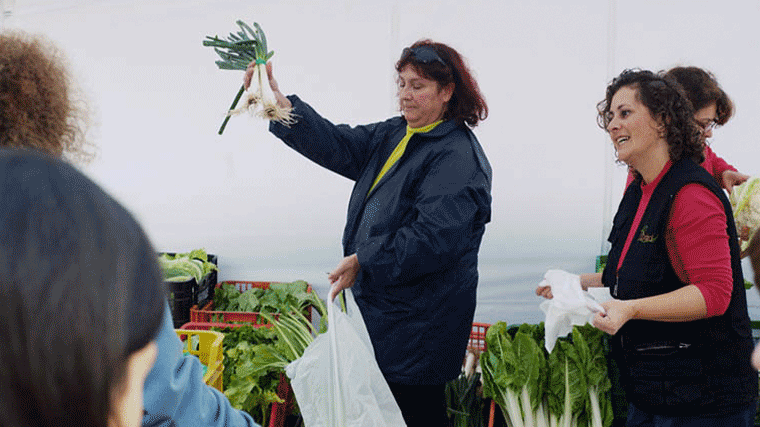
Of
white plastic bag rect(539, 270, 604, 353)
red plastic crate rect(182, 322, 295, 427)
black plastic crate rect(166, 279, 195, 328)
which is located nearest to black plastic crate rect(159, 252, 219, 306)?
black plastic crate rect(166, 279, 195, 328)

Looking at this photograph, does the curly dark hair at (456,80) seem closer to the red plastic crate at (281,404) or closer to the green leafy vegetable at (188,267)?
the red plastic crate at (281,404)

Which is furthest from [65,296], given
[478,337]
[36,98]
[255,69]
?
[478,337]

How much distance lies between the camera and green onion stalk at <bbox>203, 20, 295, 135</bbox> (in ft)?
7.54

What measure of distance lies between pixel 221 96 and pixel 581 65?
2.10 meters

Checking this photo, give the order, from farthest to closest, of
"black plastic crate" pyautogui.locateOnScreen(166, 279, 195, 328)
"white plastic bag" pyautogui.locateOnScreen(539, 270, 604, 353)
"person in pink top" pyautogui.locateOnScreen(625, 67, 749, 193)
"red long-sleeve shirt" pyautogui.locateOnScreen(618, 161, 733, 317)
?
"black plastic crate" pyautogui.locateOnScreen(166, 279, 195, 328) → "person in pink top" pyautogui.locateOnScreen(625, 67, 749, 193) → "white plastic bag" pyautogui.locateOnScreen(539, 270, 604, 353) → "red long-sleeve shirt" pyautogui.locateOnScreen(618, 161, 733, 317)

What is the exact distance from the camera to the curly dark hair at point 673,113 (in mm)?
1803

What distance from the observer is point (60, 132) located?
3.07 ft

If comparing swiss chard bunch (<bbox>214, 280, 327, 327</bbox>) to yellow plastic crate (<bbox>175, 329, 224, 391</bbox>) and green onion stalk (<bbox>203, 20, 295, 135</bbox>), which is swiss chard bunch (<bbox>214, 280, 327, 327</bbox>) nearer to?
green onion stalk (<bbox>203, 20, 295, 135</bbox>)

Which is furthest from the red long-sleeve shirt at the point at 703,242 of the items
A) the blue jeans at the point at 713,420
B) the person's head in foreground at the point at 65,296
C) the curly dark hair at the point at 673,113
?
the person's head in foreground at the point at 65,296

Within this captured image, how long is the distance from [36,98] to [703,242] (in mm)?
1589

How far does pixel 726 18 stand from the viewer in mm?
3178

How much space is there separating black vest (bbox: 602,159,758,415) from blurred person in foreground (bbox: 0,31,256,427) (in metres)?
1.26

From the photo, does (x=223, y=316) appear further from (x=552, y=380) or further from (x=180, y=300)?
(x=552, y=380)

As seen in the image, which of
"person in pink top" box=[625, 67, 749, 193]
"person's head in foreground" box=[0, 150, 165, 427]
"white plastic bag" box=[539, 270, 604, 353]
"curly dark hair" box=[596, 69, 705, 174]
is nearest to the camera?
"person's head in foreground" box=[0, 150, 165, 427]
